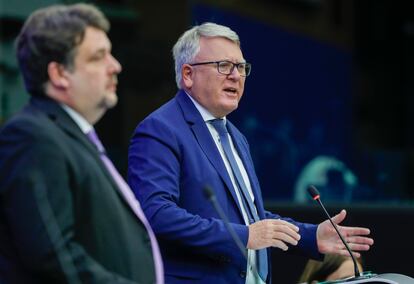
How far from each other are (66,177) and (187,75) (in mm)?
1493

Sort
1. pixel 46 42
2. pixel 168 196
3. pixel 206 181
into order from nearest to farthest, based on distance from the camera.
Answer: pixel 46 42
pixel 168 196
pixel 206 181

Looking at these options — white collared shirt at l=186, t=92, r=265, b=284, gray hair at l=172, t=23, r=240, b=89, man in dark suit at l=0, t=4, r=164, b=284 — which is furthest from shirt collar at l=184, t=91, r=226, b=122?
man in dark suit at l=0, t=4, r=164, b=284

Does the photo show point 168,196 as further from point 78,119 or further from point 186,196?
point 78,119

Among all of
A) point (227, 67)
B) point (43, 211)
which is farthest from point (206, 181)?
point (43, 211)

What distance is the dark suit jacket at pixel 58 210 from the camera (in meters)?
2.40

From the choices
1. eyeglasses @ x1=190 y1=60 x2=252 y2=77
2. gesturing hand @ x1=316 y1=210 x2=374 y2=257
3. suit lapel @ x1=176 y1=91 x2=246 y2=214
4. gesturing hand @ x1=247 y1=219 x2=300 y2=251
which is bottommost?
gesturing hand @ x1=316 y1=210 x2=374 y2=257

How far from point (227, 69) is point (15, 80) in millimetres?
4286

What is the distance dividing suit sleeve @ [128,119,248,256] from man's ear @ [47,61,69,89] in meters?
Result: 0.97

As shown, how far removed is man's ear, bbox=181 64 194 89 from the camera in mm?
3863

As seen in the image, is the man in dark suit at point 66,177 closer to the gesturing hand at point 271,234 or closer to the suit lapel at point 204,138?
the gesturing hand at point 271,234

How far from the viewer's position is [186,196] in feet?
11.8

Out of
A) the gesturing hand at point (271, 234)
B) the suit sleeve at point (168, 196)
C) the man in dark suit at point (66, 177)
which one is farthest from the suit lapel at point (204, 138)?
the man in dark suit at point (66, 177)

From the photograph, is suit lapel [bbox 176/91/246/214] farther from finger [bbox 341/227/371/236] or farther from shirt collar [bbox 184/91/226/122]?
finger [bbox 341/227/371/236]

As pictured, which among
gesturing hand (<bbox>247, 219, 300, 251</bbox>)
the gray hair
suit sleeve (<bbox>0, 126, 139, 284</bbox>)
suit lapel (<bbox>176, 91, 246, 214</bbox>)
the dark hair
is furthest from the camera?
the gray hair
